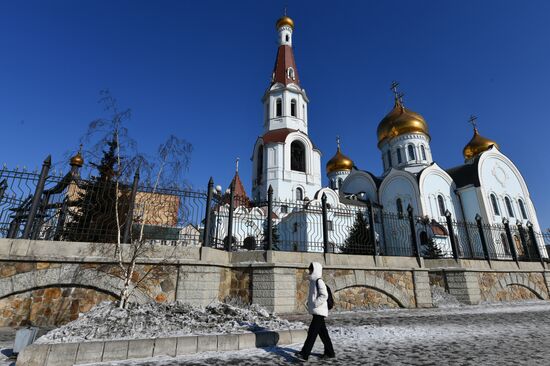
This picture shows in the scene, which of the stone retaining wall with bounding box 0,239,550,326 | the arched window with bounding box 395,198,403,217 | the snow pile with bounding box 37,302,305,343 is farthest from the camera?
the arched window with bounding box 395,198,403,217

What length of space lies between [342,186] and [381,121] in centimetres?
932

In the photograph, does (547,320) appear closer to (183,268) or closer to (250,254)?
(250,254)

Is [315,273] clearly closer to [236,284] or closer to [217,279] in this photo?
[217,279]

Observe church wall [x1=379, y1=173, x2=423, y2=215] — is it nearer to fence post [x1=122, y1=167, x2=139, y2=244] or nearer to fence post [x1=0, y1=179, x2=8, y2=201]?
fence post [x1=122, y1=167, x2=139, y2=244]

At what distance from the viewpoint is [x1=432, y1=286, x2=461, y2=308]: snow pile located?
9.73 m

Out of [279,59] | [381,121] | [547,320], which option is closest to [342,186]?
[381,121]

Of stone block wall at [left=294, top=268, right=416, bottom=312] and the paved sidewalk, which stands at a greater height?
stone block wall at [left=294, top=268, right=416, bottom=312]

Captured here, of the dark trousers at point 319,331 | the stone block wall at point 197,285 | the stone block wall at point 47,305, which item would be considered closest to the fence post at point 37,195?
the stone block wall at point 47,305

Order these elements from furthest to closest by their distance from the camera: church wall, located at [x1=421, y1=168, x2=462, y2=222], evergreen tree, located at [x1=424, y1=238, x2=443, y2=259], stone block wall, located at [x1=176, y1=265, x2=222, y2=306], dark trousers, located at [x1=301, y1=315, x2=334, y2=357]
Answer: church wall, located at [x1=421, y1=168, x2=462, y2=222] < evergreen tree, located at [x1=424, y1=238, x2=443, y2=259] < stone block wall, located at [x1=176, y1=265, x2=222, y2=306] < dark trousers, located at [x1=301, y1=315, x2=334, y2=357]

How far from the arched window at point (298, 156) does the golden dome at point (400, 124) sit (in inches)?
466

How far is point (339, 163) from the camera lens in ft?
129

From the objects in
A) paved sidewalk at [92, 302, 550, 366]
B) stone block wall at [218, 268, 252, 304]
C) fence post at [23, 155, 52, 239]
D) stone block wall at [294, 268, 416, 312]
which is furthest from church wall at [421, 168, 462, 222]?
fence post at [23, 155, 52, 239]

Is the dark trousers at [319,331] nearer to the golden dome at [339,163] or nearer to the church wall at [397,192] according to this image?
the church wall at [397,192]

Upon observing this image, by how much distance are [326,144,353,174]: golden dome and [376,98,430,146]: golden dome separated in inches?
206
